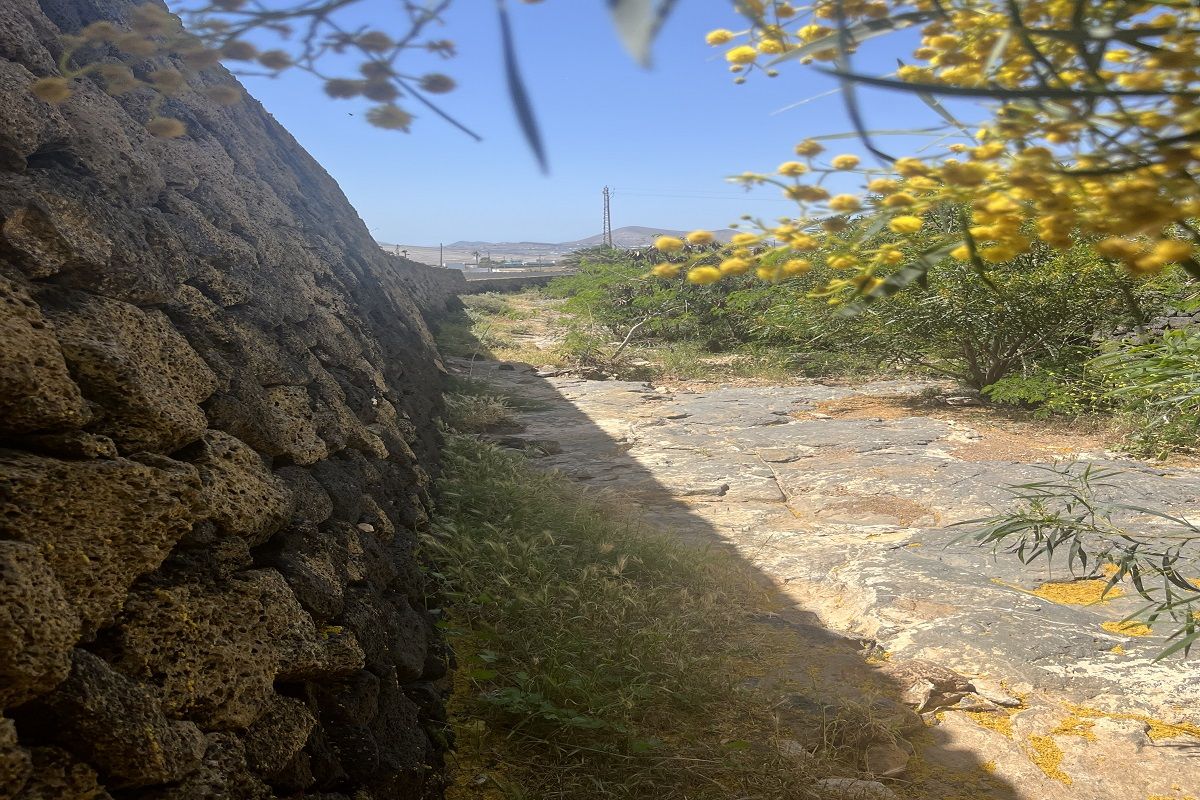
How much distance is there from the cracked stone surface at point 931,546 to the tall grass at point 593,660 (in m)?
0.47

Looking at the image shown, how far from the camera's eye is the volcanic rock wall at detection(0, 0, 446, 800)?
1.14 meters

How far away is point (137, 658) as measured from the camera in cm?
126

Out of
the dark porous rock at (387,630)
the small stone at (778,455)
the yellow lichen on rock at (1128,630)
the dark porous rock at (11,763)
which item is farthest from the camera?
the small stone at (778,455)

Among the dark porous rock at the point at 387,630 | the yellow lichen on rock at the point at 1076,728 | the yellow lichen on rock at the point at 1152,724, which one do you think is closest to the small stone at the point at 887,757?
the yellow lichen on rock at the point at 1076,728

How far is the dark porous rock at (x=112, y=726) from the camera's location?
1.08 metres

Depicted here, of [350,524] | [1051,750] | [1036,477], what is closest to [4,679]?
[350,524]

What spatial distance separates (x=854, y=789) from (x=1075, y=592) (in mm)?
1818

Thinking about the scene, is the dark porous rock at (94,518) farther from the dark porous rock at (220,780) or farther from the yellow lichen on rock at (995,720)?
the yellow lichen on rock at (995,720)

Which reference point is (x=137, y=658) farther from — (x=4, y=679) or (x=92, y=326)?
(x=92, y=326)

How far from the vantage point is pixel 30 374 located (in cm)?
123

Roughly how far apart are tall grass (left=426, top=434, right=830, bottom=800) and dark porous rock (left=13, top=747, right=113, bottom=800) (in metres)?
1.11

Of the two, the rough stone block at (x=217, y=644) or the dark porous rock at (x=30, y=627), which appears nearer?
the dark porous rock at (x=30, y=627)

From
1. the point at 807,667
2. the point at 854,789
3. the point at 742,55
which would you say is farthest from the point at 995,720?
the point at 742,55

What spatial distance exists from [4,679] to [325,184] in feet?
18.2
